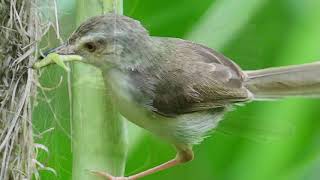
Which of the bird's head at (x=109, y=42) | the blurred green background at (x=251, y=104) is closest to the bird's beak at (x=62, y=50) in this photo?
the bird's head at (x=109, y=42)

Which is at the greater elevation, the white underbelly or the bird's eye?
the bird's eye

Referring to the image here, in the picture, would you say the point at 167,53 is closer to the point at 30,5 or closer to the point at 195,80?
the point at 195,80

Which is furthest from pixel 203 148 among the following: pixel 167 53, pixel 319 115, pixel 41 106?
pixel 41 106

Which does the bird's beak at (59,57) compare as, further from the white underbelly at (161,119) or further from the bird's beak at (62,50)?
the white underbelly at (161,119)

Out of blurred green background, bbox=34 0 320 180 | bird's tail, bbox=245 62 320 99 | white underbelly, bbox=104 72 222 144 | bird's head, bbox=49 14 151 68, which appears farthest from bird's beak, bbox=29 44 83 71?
bird's tail, bbox=245 62 320 99

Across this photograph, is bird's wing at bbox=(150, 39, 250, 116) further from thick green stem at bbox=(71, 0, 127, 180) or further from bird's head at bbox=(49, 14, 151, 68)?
thick green stem at bbox=(71, 0, 127, 180)

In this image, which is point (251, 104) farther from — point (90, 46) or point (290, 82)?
point (90, 46)

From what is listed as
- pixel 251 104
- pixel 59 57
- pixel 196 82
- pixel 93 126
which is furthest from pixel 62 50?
pixel 251 104
